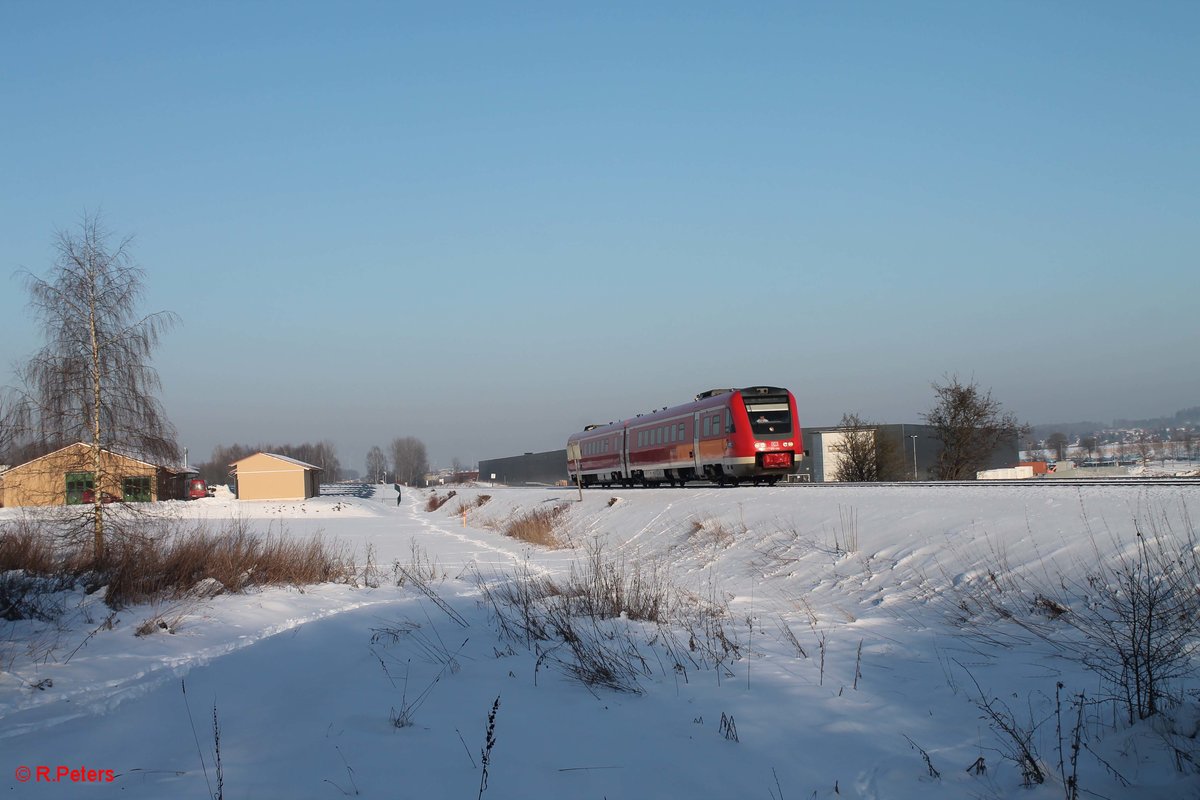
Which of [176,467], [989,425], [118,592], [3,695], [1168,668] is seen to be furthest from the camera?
[989,425]

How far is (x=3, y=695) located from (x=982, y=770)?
805 centimetres

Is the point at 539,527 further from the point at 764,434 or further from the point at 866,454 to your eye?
the point at 866,454

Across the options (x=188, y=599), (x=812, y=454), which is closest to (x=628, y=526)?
(x=188, y=599)

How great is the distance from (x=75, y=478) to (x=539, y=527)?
54.8ft

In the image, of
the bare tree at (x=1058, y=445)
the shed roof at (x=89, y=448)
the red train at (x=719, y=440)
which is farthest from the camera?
the bare tree at (x=1058, y=445)

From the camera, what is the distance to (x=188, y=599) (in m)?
12.5

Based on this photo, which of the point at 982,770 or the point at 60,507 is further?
the point at 60,507

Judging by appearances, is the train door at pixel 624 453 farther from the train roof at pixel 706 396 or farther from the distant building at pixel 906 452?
the distant building at pixel 906 452

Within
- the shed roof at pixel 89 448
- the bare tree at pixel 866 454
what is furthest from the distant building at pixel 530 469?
the shed roof at pixel 89 448

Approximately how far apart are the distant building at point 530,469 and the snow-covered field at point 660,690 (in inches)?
2405

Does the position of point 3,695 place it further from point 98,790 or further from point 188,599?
point 188,599

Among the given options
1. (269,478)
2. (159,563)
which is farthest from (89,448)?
(269,478)

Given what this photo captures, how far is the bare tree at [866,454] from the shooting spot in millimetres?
36000

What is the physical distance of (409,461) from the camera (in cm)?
19325
